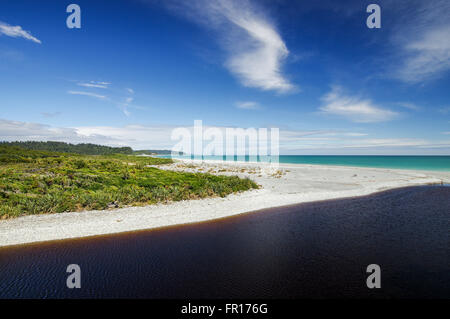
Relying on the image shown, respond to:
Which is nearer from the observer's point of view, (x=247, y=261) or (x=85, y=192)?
(x=247, y=261)

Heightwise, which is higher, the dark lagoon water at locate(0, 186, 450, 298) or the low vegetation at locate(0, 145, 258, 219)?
the low vegetation at locate(0, 145, 258, 219)

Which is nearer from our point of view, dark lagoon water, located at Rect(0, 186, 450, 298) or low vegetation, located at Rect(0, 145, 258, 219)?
dark lagoon water, located at Rect(0, 186, 450, 298)

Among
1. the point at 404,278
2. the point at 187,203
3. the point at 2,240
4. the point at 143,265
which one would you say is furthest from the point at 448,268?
the point at 2,240

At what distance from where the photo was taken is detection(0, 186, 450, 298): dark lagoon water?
330 inches

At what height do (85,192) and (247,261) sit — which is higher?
(85,192)

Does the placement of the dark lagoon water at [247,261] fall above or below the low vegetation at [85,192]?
below

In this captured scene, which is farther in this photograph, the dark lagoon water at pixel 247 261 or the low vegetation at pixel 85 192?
the low vegetation at pixel 85 192

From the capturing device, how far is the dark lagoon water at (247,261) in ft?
27.5

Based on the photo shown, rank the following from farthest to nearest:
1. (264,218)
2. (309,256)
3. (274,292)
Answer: (264,218), (309,256), (274,292)

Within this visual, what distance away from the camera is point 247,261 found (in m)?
10.6

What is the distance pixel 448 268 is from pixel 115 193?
24.9m

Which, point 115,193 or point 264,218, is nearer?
point 264,218
